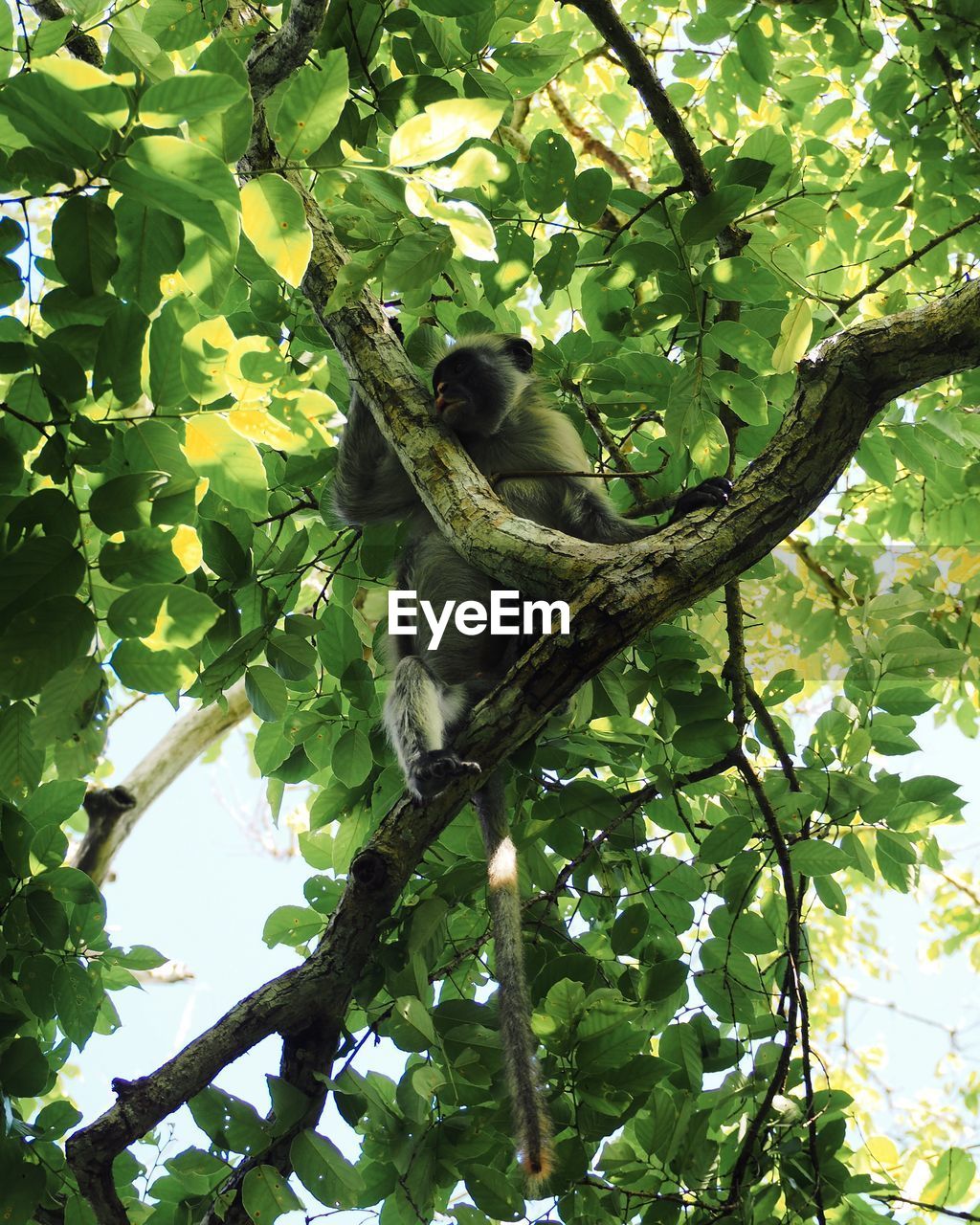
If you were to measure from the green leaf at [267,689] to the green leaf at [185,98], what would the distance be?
138cm

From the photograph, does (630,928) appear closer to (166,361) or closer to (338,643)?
(338,643)

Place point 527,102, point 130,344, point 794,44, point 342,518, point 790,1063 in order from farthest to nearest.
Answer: point 527,102 → point 794,44 → point 342,518 → point 790,1063 → point 130,344

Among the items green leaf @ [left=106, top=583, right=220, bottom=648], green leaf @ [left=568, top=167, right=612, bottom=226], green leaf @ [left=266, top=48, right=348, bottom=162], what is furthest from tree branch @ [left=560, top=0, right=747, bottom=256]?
green leaf @ [left=106, top=583, right=220, bottom=648]

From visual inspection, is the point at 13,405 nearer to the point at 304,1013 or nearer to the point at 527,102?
the point at 304,1013

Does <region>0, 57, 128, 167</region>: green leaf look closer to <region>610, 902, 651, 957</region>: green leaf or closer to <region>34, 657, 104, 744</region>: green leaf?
<region>34, 657, 104, 744</region>: green leaf

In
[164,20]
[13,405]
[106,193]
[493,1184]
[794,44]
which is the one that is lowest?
[493,1184]

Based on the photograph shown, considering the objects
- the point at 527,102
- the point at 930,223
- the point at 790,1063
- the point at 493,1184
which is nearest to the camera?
the point at 493,1184

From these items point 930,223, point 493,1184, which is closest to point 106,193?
point 493,1184

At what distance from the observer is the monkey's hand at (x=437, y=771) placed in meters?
2.82

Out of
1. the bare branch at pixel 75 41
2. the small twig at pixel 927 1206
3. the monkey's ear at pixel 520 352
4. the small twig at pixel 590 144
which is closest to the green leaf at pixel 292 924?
the small twig at pixel 927 1206

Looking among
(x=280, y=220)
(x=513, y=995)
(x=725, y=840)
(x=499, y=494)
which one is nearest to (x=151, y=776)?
(x=499, y=494)

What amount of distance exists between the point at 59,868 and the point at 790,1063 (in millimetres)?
2191

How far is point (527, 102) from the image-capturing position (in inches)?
263

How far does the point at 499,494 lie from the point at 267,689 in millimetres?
1058
